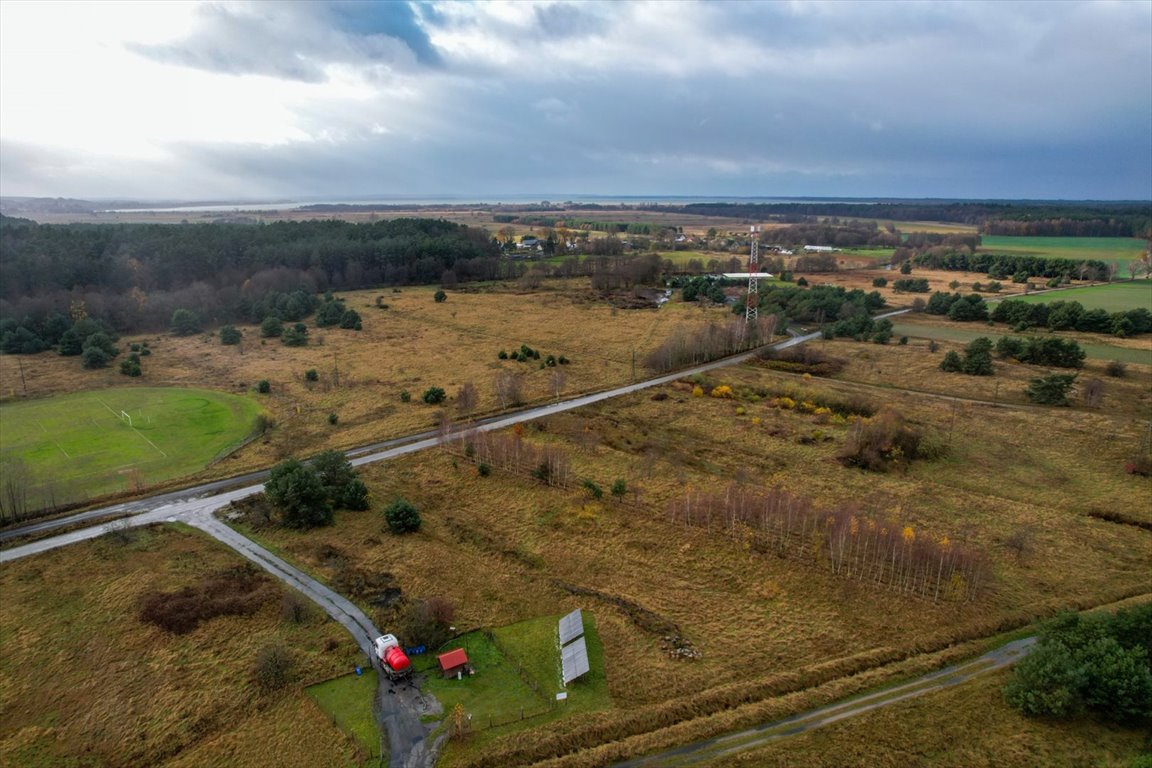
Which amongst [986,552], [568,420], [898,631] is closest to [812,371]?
[568,420]

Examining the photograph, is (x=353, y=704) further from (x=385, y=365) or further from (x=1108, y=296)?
(x=1108, y=296)

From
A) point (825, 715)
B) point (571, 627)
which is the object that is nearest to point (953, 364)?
point (825, 715)

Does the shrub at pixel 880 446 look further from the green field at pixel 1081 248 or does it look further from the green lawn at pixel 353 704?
the green field at pixel 1081 248

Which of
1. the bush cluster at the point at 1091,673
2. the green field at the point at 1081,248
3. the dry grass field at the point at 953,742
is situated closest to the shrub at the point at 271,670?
the dry grass field at the point at 953,742

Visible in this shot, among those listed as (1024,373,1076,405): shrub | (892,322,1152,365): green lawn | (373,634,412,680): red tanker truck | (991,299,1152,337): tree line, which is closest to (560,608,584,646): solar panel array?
(373,634,412,680): red tanker truck

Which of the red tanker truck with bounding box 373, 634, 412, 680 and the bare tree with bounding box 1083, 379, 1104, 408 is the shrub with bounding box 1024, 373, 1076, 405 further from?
the red tanker truck with bounding box 373, 634, 412, 680
